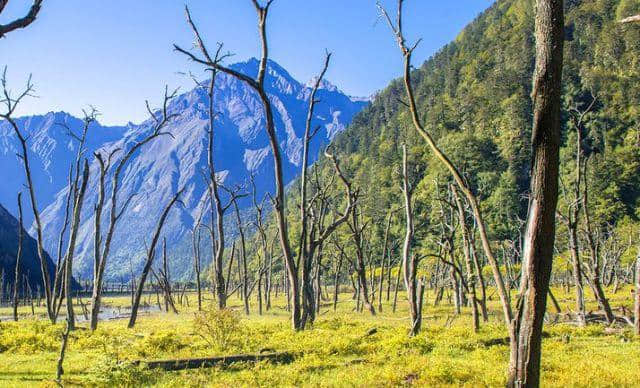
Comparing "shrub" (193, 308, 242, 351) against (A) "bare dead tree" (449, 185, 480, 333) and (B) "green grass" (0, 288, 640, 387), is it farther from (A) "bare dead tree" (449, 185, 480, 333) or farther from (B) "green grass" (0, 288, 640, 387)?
(A) "bare dead tree" (449, 185, 480, 333)

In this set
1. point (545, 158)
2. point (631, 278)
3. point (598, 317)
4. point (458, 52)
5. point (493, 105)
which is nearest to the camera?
point (545, 158)

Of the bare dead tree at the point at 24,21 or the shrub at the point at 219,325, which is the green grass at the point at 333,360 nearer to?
the shrub at the point at 219,325

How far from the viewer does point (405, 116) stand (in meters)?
138

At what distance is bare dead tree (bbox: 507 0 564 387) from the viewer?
22.0ft

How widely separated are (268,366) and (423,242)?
280ft

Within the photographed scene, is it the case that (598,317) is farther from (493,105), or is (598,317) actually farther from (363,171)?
(363,171)

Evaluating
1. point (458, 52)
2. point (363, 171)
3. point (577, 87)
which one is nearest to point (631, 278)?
point (577, 87)

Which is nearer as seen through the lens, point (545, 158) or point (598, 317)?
point (545, 158)

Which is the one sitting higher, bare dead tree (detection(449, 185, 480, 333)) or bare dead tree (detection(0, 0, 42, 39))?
bare dead tree (detection(0, 0, 42, 39))

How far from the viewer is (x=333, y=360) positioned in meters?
13.2

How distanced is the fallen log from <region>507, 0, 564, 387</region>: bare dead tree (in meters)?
7.54

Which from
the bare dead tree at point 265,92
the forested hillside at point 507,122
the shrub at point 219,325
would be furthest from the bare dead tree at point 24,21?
the forested hillside at point 507,122

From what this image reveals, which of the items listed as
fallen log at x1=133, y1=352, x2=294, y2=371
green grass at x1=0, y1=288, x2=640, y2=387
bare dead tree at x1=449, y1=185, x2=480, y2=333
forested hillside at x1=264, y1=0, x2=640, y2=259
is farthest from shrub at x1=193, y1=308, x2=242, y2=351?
forested hillside at x1=264, y1=0, x2=640, y2=259

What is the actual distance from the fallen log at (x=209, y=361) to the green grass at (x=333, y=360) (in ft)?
1.36
